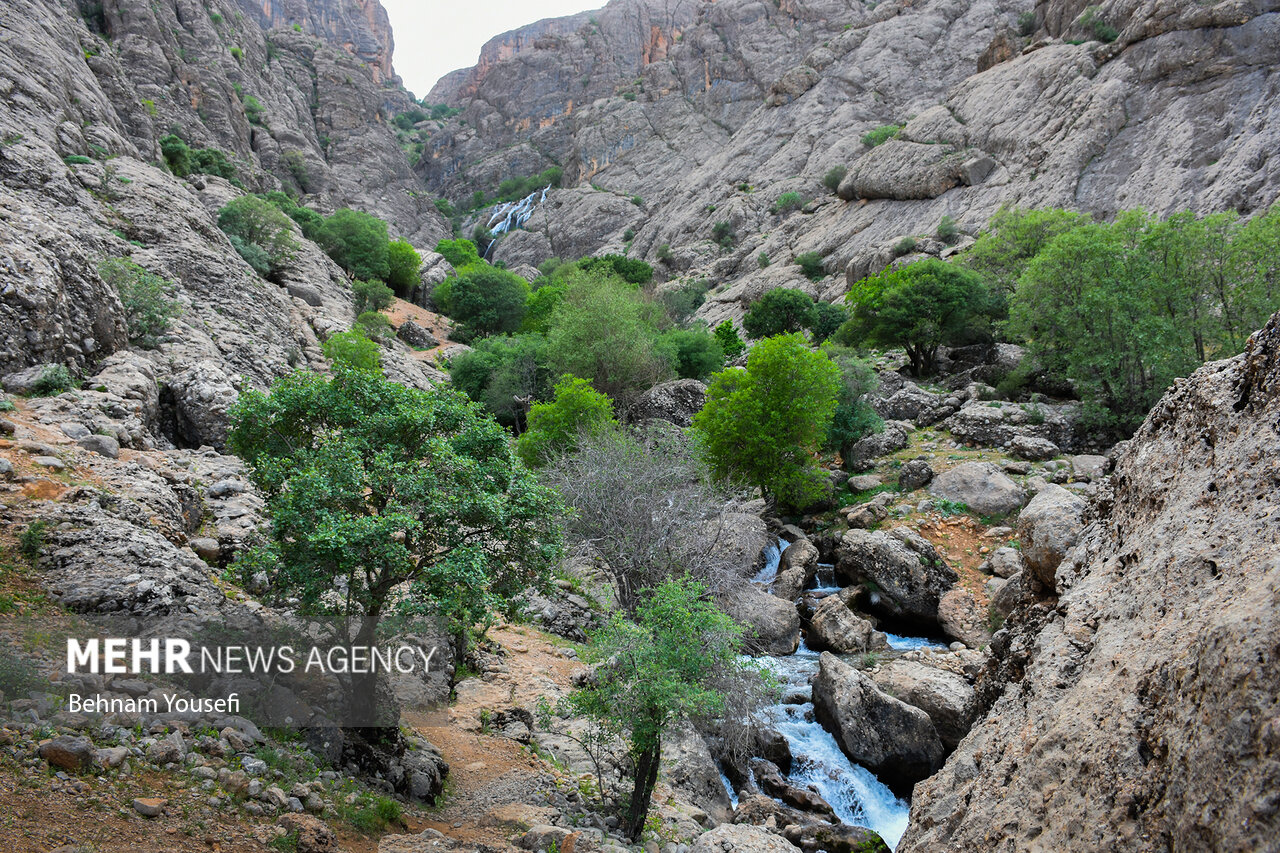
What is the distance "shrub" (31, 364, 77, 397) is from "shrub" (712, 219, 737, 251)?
63.4m

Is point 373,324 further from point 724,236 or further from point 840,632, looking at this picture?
point 724,236

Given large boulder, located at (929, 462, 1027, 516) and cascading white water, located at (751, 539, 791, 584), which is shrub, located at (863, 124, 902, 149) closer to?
large boulder, located at (929, 462, 1027, 516)

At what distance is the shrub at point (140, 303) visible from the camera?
16.0 metres

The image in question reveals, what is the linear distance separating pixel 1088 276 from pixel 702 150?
71.9m

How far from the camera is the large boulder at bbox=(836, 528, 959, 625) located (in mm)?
18234

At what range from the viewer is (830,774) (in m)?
12.5

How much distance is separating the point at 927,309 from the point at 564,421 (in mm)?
20853

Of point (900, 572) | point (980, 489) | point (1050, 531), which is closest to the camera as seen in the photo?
point (1050, 531)

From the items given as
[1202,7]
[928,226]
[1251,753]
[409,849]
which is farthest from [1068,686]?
[1202,7]

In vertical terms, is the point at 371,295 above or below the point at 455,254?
below

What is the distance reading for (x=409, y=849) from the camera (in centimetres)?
749

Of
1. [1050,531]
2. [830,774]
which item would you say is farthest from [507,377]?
[1050,531]

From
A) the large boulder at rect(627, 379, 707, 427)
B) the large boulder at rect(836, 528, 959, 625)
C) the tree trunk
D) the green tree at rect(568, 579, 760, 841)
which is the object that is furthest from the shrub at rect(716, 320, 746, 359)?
the tree trunk

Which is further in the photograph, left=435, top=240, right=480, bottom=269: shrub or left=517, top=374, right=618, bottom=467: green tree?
left=435, top=240, right=480, bottom=269: shrub
